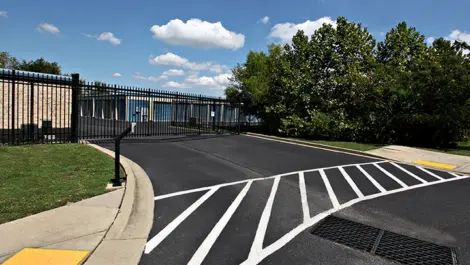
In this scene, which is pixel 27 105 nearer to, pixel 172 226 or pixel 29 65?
pixel 172 226

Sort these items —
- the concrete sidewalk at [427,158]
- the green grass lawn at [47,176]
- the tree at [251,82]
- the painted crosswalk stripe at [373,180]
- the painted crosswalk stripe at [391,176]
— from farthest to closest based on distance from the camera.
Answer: the tree at [251,82]
the concrete sidewalk at [427,158]
the painted crosswalk stripe at [391,176]
the painted crosswalk stripe at [373,180]
the green grass lawn at [47,176]

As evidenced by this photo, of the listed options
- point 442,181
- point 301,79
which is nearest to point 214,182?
point 442,181

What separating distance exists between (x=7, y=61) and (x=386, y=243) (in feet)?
179

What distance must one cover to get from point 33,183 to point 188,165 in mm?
3799

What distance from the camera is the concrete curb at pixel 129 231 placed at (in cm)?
336

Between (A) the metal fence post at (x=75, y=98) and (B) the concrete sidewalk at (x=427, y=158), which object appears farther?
(A) the metal fence post at (x=75, y=98)

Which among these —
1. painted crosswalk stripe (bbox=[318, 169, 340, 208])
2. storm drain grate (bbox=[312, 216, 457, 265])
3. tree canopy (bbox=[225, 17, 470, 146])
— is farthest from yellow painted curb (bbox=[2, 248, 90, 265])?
tree canopy (bbox=[225, 17, 470, 146])

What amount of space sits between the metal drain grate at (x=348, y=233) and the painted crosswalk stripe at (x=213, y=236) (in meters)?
1.32

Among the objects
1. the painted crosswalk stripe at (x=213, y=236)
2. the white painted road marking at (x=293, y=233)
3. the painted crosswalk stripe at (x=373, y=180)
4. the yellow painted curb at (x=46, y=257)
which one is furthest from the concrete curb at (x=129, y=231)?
the painted crosswalk stripe at (x=373, y=180)

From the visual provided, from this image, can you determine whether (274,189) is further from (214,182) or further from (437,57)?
(437,57)

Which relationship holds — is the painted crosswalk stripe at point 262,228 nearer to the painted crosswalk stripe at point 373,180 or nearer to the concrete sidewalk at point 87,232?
the concrete sidewalk at point 87,232

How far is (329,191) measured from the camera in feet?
21.3

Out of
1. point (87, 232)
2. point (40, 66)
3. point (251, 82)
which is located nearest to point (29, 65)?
point (40, 66)

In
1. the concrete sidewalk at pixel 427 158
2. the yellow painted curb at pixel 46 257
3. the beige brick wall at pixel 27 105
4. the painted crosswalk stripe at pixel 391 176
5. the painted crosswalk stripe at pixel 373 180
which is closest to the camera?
the yellow painted curb at pixel 46 257
